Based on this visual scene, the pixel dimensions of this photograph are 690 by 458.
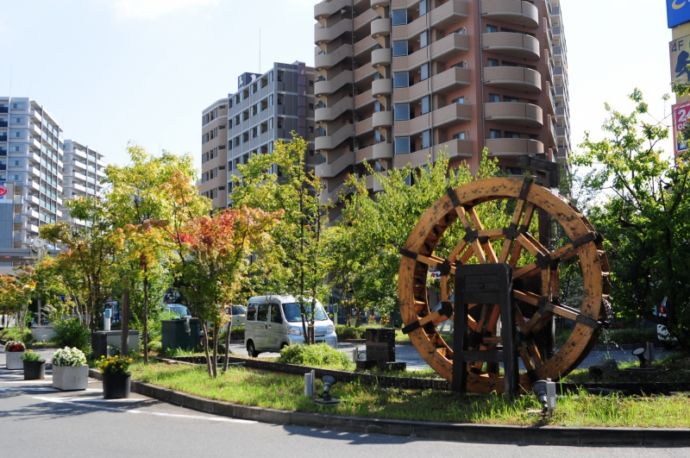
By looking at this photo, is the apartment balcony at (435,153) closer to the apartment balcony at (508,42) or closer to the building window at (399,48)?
the apartment balcony at (508,42)

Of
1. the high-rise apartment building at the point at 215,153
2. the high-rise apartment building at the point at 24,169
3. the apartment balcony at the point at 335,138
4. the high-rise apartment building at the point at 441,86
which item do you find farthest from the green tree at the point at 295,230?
the high-rise apartment building at the point at 24,169

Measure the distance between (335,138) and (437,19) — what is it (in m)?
15.0

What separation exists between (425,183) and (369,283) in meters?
5.48

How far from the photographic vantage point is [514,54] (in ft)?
175

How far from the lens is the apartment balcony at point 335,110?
64.9 metres

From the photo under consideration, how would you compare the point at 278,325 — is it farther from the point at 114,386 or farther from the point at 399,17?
the point at 399,17

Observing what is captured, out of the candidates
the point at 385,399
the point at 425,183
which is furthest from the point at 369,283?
the point at 385,399

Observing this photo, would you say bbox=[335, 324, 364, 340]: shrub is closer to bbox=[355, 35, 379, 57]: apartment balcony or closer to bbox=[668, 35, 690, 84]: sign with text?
bbox=[668, 35, 690, 84]: sign with text

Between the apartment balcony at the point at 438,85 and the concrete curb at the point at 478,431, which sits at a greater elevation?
the apartment balcony at the point at 438,85

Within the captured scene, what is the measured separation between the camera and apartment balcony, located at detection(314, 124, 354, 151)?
6400 centimetres

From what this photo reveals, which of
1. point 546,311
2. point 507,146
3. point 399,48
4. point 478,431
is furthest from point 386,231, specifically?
point 399,48

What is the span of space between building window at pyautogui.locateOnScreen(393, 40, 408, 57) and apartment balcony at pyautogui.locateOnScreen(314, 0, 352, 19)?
12.0 m

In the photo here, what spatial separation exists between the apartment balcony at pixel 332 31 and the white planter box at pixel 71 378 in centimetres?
5455

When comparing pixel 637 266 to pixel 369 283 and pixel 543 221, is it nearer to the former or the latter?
pixel 543 221
